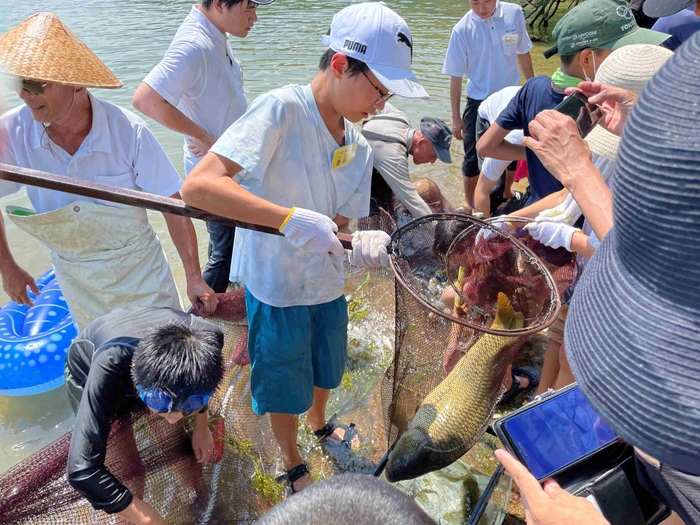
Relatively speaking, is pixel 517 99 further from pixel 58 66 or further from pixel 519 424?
pixel 58 66

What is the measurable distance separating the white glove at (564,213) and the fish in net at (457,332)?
17 centimetres

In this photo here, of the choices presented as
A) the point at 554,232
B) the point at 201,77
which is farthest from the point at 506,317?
the point at 201,77

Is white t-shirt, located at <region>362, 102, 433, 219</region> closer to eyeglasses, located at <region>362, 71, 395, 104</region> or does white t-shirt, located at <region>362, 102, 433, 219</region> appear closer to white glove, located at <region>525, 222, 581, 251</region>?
white glove, located at <region>525, 222, 581, 251</region>

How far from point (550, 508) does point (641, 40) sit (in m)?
2.76

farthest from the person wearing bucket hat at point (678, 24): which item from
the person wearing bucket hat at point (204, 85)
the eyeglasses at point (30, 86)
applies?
the eyeglasses at point (30, 86)

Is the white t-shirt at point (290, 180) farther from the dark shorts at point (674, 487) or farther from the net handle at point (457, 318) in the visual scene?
the dark shorts at point (674, 487)

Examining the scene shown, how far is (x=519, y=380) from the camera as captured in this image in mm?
3494

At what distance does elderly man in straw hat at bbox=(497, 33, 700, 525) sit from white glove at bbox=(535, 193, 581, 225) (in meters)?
1.95

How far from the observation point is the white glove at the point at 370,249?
2.06 metres

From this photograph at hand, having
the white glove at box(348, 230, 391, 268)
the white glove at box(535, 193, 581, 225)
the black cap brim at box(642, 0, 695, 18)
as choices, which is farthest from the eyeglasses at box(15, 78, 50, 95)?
the black cap brim at box(642, 0, 695, 18)

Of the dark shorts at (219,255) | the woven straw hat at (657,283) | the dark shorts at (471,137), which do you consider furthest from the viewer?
the dark shorts at (471,137)

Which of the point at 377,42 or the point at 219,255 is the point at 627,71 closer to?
the point at 377,42

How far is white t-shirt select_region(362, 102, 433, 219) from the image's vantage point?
14.4ft

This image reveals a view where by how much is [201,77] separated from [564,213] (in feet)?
8.17
